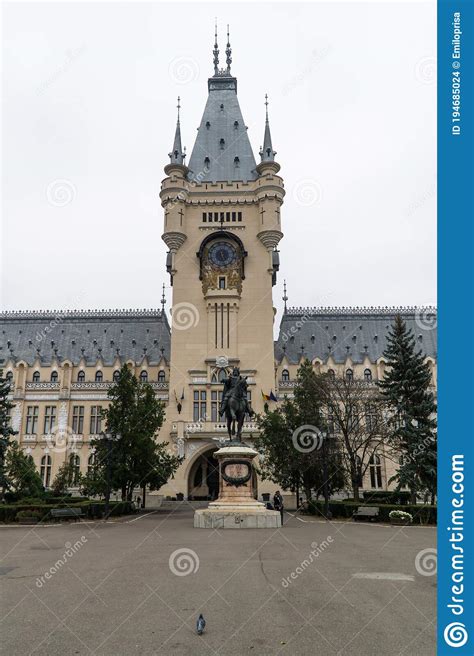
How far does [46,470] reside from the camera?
206 feet

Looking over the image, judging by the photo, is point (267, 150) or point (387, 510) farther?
point (267, 150)

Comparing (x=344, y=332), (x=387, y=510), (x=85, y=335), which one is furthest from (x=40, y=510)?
(x=344, y=332)

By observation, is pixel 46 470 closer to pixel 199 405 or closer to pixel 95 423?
pixel 95 423

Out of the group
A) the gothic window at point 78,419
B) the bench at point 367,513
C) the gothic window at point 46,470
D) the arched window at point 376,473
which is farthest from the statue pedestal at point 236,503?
the gothic window at point 78,419

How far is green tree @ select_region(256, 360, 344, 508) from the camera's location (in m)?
40.0

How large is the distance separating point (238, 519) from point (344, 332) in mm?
51017

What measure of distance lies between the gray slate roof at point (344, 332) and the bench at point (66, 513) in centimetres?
3989

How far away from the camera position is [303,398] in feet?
139

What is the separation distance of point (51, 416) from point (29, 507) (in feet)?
116

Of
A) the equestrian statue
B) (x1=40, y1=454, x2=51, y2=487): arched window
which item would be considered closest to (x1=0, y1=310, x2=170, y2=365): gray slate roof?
(x1=40, y1=454, x2=51, y2=487): arched window

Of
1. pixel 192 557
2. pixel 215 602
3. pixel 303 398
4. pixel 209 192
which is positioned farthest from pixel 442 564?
pixel 209 192

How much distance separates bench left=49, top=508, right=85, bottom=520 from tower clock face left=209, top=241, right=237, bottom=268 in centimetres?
3485

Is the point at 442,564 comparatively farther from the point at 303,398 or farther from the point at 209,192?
the point at 209,192

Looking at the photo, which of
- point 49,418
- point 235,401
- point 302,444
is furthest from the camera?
point 49,418
